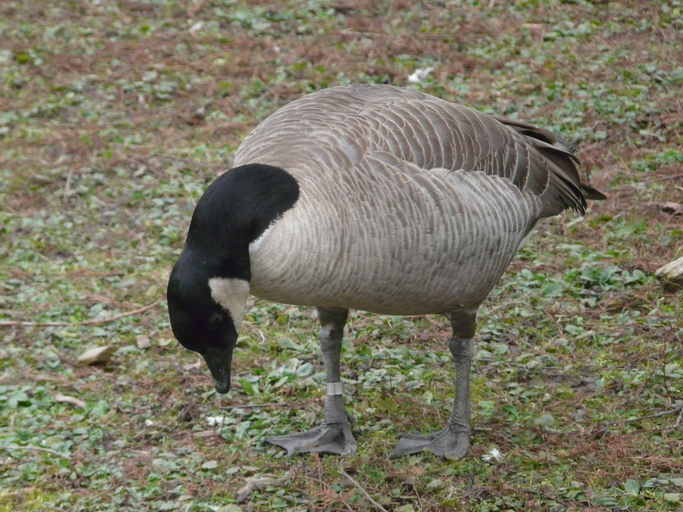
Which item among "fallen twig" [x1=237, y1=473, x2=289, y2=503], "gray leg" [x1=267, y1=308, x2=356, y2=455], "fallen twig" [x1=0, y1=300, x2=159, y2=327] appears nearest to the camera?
"fallen twig" [x1=237, y1=473, x2=289, y2=503]

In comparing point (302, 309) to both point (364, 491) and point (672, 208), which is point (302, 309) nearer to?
point (364, 491)

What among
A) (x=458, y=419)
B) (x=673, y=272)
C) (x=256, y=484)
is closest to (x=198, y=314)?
(x=256, y=484)

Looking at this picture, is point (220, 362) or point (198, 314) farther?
point (220, 362)

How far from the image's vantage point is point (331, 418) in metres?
5.07

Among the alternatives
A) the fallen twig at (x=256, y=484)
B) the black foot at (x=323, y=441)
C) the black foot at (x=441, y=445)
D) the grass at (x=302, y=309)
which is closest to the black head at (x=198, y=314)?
the fallen twig at (x=256, y=484)

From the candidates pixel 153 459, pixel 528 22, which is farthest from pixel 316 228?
pixel 528 22

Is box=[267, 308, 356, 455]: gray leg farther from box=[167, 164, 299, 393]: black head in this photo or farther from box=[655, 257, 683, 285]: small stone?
box=[655, 257, 683, 285]: small stone

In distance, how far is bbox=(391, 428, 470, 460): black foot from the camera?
4.91 metres

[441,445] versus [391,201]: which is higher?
[391,201]

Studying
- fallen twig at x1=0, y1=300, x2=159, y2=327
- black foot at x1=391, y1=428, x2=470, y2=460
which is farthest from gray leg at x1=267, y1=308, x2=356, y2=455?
fallen twig at x1=0, y1=300, x2=159, y2=327

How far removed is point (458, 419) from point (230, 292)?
1.54 meters

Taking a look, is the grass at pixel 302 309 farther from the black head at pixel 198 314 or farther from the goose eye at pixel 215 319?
the goose eye at pixel 215 319

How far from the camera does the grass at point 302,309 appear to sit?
15.7 feet

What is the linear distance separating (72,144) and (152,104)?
1158mm
